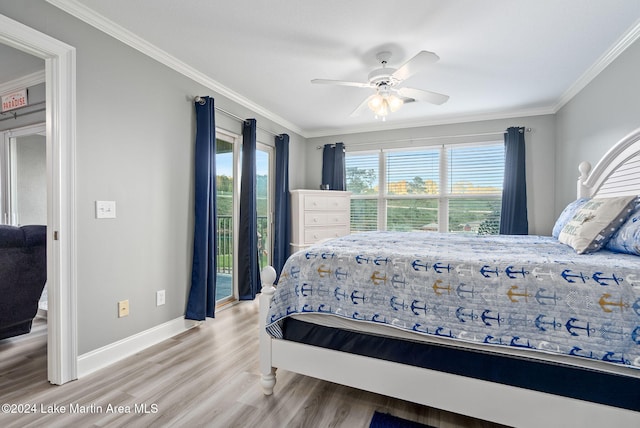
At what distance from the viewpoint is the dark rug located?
1530 millimetres

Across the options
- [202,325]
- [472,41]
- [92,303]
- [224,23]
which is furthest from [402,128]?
[92,303]

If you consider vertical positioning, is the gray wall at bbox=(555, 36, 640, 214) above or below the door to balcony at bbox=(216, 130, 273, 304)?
above

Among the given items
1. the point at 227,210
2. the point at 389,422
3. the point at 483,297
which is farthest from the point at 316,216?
the point at 483,297

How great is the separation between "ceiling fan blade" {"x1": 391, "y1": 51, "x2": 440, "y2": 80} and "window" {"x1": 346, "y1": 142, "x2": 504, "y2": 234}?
2376 mm

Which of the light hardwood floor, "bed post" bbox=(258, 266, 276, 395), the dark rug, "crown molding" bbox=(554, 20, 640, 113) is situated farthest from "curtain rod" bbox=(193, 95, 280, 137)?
"crown molding" bbox=(554, 20, 640, 113)

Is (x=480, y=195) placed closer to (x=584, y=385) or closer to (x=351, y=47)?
(x=351, y=47)

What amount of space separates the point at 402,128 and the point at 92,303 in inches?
165

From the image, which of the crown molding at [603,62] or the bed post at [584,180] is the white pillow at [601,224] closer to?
the bed post at [584,180]

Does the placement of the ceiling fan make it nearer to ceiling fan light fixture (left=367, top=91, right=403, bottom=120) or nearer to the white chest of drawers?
ceiling fan light fixture (left=367, top=91, right=403, bottom=120)

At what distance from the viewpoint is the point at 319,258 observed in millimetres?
1717

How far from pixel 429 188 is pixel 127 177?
381 cm

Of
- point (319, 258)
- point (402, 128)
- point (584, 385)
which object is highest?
point (402, 128)

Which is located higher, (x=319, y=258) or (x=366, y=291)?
(x=319, y=258)

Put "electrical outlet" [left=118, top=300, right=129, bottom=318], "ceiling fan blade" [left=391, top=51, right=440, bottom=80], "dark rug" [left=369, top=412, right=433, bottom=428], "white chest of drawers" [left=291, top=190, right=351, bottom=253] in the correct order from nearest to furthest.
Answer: "dark rug" [left=369, top=412, right=433, bottom=428] → "ceiling fan blade" [left=391, top=51, right=440, bottom=80] → "electrical outlet" [left=118, top=300, right=129, bottom=318] → "white chest of drawers" [left=291, top=190, right=351, bottom=253]
